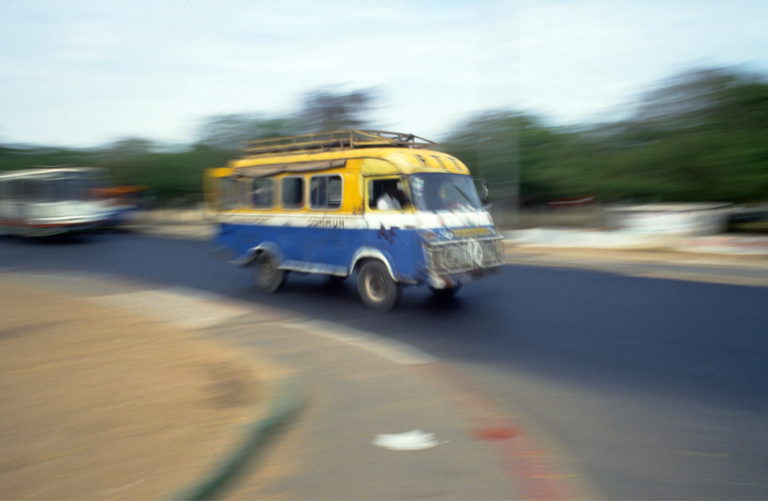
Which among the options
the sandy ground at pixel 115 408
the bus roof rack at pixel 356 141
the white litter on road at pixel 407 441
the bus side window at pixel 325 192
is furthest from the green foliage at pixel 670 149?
the white litter on road at pixel 407 441

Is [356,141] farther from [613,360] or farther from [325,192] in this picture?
[613,360]

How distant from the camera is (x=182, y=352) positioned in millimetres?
6809

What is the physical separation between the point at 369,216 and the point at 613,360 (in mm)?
4253

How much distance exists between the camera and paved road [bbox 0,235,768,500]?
4.03 m

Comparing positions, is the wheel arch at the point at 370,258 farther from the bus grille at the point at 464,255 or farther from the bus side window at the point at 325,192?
the bus side window at the point at 325,192

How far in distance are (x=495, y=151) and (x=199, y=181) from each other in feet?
75.3

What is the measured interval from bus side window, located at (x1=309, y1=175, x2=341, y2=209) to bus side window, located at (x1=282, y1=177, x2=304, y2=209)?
257mm

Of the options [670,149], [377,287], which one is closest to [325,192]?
[377,287]

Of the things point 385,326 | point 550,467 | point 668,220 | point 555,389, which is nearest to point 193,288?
point 385,326

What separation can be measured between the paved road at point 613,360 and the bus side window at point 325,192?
1.65m

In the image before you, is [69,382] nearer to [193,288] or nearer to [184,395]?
[184,395]

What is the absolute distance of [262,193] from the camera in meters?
11.2

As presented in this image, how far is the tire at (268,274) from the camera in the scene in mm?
11250

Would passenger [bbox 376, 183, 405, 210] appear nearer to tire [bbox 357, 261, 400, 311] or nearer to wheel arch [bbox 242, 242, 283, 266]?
tire [bbox 357, 261, 400, 311]
